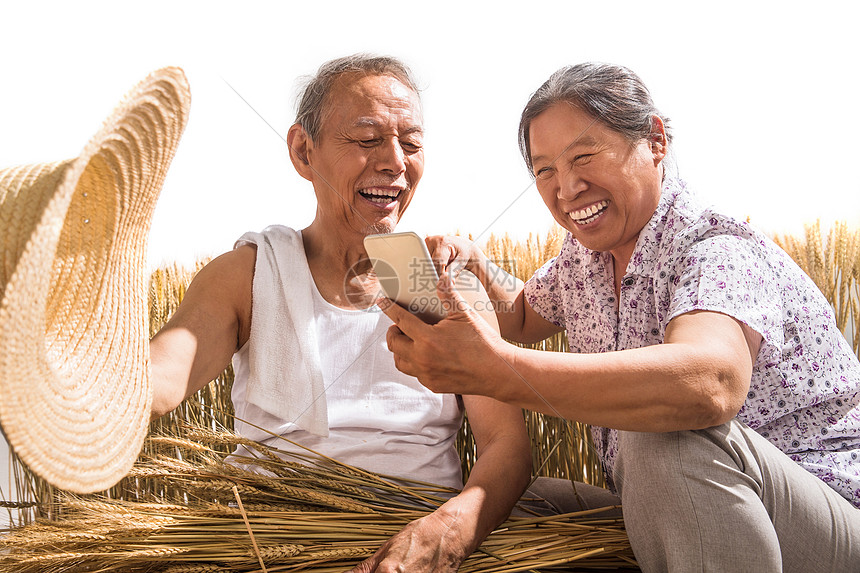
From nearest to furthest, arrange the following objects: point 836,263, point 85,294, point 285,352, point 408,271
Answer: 1. point 85,294
2. point 408,271
3. point 285,352
4. point 836,263

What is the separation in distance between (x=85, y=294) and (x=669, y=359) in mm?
988

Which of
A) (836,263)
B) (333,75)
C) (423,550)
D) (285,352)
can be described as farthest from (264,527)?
(836,263)

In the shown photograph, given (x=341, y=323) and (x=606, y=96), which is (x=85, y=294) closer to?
(x=341, y=323)

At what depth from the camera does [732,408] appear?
1279mm

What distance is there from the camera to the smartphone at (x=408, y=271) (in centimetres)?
118

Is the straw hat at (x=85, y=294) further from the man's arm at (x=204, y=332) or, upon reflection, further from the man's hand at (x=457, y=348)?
→ the man's hand at (x=457, y=348)

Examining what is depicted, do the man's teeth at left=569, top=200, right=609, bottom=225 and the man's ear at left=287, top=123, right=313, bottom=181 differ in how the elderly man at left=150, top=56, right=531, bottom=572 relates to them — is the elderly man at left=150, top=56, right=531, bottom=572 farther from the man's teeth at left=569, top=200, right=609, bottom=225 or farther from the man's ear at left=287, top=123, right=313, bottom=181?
the man's teeth at left=569, top=200, right=609, bottom=225

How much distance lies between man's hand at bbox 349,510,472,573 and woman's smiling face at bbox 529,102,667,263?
0.77 meters

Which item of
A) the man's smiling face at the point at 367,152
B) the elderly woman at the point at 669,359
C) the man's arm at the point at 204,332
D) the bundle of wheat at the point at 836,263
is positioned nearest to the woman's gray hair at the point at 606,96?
the elderly woman at the point at 669,359

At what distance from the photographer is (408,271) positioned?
4.02 ft

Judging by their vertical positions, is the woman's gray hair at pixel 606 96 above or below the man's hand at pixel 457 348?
above

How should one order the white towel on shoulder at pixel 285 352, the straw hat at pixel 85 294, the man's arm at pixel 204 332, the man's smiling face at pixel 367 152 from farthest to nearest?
the man's smiling face at pixel 367 152 < the white towel on shoulder at pixel 285 352 < the man's arm at pixel 204 332 < the straw hat at pixel 85 294

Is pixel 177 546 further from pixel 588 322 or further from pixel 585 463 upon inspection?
pixel 585 463

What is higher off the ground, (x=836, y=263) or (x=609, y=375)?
(x=836, y=263)
